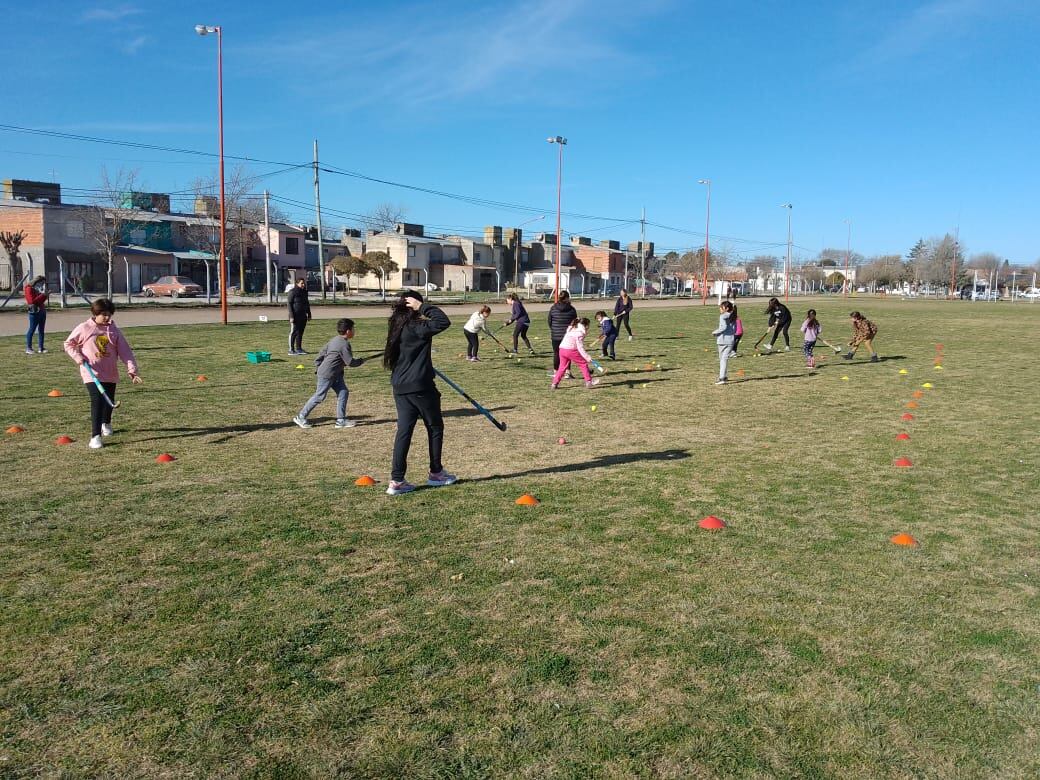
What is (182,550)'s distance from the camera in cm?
588

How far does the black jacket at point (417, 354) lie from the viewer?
716 centimetres

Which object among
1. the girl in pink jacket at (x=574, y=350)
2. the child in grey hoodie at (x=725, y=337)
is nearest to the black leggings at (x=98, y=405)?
the girl in pink jacket at (x=574, y=350)

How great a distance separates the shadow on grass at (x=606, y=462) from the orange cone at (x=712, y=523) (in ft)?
7.06

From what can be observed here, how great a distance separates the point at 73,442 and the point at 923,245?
167 meters

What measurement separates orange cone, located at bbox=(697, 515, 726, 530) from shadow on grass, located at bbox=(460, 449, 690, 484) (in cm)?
215

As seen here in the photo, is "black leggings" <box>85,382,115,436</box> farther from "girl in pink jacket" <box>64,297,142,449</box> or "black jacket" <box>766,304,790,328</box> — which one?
"black jacket" <box>766,304,790,328</box>

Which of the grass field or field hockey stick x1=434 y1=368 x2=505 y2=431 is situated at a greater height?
field hockey stick x1=434 y1=368 x2=505 y2=431

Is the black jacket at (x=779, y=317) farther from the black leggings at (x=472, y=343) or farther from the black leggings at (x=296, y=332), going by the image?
the black leggings at (x=296, y=332)

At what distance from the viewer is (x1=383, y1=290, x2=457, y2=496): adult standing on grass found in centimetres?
718

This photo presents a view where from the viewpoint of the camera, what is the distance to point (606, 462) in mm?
9117

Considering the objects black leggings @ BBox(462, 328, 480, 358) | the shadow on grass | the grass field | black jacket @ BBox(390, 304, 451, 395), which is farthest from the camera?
black leggings @ BBox(462, 328, 480, 358)

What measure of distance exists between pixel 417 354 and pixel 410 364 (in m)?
0.12

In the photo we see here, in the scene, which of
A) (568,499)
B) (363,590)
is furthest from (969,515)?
(363,590)

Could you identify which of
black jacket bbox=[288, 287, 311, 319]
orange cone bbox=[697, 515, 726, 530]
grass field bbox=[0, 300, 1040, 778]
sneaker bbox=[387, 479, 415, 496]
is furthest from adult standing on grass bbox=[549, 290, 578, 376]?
orange cone bbox=[697, 515, 726, 530]
